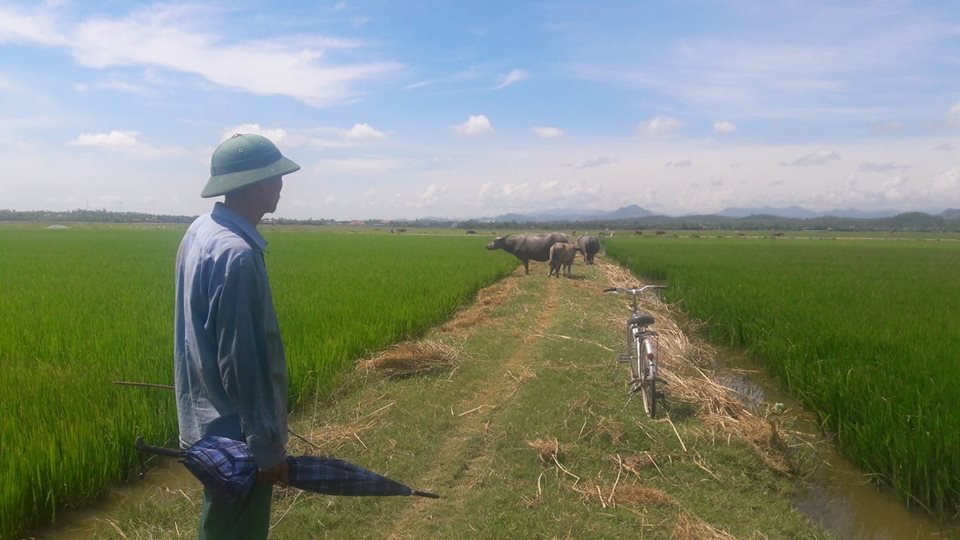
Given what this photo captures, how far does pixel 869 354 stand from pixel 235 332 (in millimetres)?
6051

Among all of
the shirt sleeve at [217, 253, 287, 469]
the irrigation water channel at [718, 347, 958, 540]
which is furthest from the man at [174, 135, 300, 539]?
the irrigation water channel at [718, 347, 958, 540]

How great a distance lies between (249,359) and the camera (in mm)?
1922

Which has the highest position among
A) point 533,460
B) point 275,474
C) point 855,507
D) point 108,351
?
A: point 275,474

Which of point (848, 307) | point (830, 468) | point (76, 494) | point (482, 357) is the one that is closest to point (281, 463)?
point (76, 494)

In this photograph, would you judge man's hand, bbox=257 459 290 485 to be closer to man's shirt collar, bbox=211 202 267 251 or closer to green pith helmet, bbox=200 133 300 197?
man's shirt collar, bbox=211 202 267 251

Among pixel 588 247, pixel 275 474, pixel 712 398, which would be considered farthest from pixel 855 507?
pixel 588 247

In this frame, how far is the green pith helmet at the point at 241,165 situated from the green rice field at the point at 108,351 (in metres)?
2.13

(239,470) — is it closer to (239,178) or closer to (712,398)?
(239,178)

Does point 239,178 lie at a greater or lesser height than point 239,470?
greater

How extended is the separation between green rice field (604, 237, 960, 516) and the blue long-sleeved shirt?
3.70 m

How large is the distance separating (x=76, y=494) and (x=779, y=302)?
913cm

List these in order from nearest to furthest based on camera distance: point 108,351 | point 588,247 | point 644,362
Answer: point 644,362, point 108,351, point 588,247

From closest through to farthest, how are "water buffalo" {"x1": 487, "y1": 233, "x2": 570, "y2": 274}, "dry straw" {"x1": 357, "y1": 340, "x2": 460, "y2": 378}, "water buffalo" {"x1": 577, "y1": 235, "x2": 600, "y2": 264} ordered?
"dry straw" {"x1": 357, "y1": 340, "x2": 460, "y2": 378}
"water buffalo" {"x1": 487, "y1": 233, "x2": 570, "y2": 274}
"water buffalo" {"x1": 577, "y1": 235, "x2": 600, "y2": 264}

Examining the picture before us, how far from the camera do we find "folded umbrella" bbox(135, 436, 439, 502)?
76.7 inches
